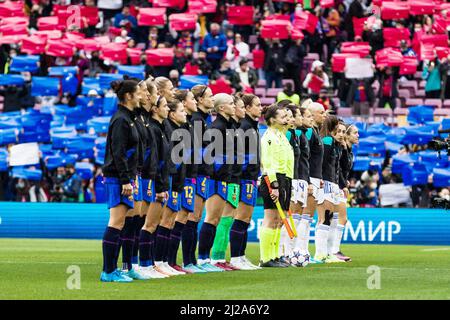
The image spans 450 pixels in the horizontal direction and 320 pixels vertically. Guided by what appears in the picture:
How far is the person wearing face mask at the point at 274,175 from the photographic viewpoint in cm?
1920

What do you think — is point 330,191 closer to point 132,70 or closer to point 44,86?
point 132,70

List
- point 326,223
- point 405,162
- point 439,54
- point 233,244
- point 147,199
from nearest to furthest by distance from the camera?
point 147,199 < point 233,244 < point 326,223 < point 405,162 < point 439,54

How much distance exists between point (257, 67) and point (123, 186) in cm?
1953

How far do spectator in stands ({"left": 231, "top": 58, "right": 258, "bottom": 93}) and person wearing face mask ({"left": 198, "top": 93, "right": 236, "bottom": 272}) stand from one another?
1389 cm

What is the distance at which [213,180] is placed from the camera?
18.6 metres

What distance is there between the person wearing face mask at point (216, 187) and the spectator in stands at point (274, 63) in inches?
588

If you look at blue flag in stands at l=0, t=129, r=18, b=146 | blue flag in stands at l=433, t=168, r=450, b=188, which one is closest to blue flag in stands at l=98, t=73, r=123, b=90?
blue flag in stands at l=0, t=129, r=18, b=146

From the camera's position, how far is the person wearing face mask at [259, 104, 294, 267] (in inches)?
756

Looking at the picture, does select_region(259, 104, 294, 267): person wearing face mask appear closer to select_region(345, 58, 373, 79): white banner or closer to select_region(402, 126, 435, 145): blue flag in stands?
select_region(402, 126, 435, 145): blue flag in stands

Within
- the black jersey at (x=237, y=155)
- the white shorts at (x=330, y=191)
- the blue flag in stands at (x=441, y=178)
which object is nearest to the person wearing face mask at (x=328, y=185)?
the white shorts at (x=330, y=191)

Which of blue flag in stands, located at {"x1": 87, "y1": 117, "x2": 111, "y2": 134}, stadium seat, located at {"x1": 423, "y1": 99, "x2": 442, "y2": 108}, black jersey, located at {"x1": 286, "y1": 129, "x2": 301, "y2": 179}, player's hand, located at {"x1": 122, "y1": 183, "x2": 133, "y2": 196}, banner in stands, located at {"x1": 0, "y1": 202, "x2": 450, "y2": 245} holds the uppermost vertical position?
player's hand, located at {"x1": 122, "y1": 183, "x2": 133, "y2": 196}

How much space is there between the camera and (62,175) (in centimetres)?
3148
